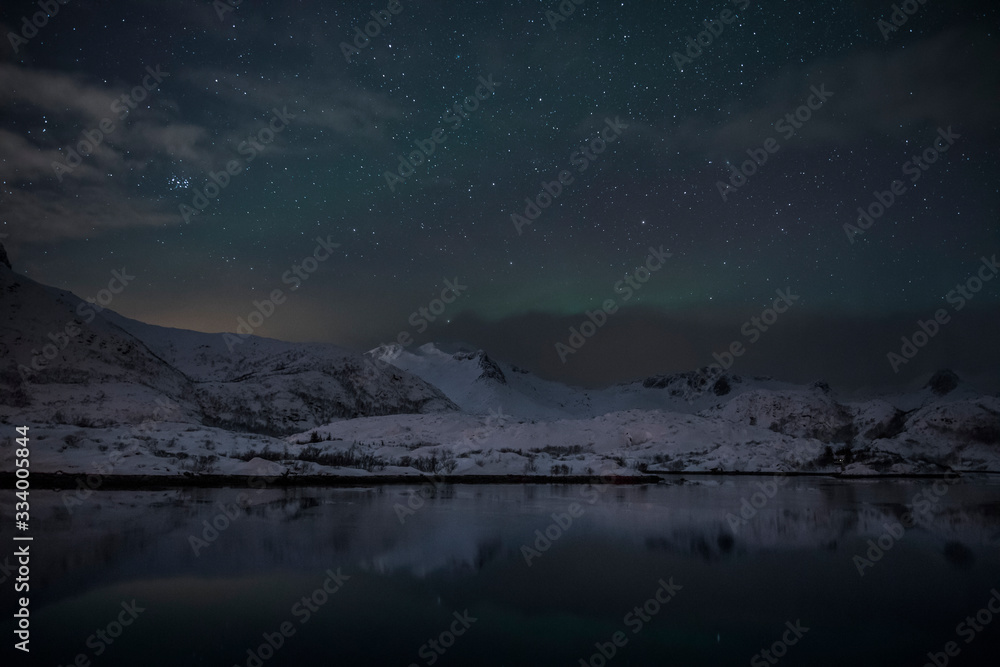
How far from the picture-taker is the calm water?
27.0ft

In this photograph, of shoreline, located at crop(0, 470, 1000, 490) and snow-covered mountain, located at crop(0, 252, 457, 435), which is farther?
snow-covered mountain, located at crop(0, 252, 457, 435)

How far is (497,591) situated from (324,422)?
3096 inches

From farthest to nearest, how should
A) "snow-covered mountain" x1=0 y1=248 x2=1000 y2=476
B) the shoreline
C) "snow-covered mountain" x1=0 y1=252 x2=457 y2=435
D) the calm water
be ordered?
1. "snow-covered mountain" x1=0 y1=252 x2=457 y2=435
2. "snow-covered mountain" x1=0 y1=248 x2=1000 y2=476
3. the shoreline
4. the calm water

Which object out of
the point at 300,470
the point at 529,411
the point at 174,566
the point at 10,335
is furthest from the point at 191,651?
the point at 529,411

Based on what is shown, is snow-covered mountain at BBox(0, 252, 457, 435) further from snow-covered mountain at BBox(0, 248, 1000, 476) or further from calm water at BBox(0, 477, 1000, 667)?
calm water at BBox(0, 477, 1000, 667)

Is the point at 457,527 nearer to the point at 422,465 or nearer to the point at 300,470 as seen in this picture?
the point at 300,470

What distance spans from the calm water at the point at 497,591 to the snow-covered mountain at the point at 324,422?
25.4 meters

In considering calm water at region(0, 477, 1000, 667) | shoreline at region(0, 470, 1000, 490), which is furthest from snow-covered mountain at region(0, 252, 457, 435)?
calm water at region(0, 477, 1000, 667)

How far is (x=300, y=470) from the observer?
4225 centimetres

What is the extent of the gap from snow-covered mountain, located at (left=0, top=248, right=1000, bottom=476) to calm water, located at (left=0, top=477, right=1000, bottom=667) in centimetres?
2541

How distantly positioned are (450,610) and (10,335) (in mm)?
65650

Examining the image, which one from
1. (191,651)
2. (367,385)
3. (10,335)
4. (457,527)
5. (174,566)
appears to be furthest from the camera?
(367,385)

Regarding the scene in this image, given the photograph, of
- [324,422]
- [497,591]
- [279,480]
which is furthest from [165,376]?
[497,591]

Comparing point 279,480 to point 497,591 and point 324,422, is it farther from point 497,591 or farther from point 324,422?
point 324,422
